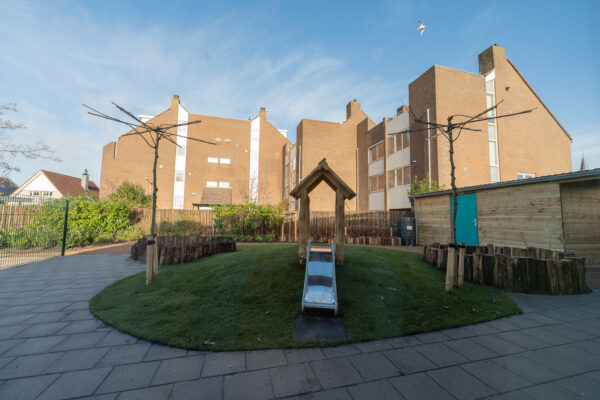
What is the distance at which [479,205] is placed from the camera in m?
11.1

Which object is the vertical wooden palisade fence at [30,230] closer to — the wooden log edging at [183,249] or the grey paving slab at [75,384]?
the wooden log edging at [183,249]

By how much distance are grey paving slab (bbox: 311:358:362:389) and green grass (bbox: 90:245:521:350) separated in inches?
16.0

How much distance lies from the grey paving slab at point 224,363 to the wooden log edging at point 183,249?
5551 millimetres

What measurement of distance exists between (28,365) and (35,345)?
2.11 ft

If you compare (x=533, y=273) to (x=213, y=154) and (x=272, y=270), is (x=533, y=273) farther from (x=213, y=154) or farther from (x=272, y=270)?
(x=213, y=154)

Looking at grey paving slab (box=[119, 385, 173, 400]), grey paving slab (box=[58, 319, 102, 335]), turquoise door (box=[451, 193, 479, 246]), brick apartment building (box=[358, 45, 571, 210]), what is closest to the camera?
grey paving slab (box=[119, 385, 173, 400])

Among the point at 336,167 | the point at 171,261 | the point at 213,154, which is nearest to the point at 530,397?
the point at 171,261

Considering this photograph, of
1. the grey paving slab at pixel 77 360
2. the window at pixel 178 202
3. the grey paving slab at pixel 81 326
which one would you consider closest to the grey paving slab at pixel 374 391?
the grey paving slab at pixel 77 360

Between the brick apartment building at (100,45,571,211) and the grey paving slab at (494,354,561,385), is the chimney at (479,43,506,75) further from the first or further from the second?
the grey paving slab at (494,354,561,385)

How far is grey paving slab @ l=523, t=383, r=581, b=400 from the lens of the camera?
2342 millimetres

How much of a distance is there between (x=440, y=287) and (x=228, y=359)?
4.65m

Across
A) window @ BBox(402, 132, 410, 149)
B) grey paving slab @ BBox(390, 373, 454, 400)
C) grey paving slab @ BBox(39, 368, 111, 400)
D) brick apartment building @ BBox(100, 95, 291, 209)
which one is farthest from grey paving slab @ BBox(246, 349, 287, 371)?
brick apartment building @ BBox(100, 95, 291, 209)

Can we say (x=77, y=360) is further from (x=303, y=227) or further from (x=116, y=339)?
(x=303, y=227)

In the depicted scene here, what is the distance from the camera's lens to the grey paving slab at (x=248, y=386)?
91.0 inches
